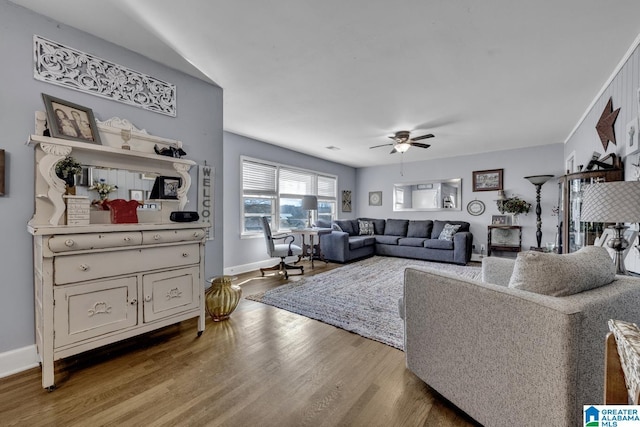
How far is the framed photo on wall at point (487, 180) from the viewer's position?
5539mm

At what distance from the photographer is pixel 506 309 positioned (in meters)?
1.13

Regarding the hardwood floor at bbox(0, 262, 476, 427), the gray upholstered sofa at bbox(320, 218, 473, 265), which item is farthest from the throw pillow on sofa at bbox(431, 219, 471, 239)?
the hardwood floor at bbox(0, 262, 476, 427)

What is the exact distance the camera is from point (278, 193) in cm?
533

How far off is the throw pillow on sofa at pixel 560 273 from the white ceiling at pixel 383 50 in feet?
5.16

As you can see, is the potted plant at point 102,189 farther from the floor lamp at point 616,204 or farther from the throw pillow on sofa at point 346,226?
the throw pillow on sofa at point 346,226

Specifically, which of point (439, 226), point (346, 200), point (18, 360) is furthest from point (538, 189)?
point (18, 360)

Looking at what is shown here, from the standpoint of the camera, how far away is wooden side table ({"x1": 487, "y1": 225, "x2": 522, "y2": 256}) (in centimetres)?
522

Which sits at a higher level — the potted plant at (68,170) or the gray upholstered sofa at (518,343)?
the potted plant at (68,170)

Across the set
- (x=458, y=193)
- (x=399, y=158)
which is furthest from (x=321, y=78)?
(x=458, y=193)

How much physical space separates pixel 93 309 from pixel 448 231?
5.68 meters

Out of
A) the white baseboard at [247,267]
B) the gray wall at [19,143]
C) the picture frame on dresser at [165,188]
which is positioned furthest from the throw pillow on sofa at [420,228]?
the gray wall at [19,143]

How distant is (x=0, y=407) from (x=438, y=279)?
249cm

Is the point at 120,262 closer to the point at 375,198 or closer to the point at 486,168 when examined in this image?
the point at 375,198

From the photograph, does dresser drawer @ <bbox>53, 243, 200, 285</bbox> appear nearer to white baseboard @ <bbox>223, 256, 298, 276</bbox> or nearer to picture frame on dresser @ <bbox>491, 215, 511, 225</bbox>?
white baseboard @ <bbox>223, 256, 298, 276</bbox>
